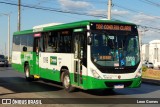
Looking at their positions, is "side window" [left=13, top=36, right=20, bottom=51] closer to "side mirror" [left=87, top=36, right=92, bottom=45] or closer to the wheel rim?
the wheel rim

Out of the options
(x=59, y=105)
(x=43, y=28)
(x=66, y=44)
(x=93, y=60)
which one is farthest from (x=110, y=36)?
(x=43, y=28)

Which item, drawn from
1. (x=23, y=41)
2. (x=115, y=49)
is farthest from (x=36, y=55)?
(x=115, y=49)

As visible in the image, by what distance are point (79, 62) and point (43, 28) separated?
17.6 feet

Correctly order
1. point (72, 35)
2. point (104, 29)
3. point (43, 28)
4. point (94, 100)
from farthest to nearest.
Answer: point (43, 28), point (72, 35), point (104, 29), point (94, 100)

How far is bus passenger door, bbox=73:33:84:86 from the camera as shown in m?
15.4

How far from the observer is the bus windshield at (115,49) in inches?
583

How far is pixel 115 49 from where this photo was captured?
1509cm

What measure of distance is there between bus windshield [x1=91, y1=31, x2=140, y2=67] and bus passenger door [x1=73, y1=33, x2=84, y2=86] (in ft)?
2.79

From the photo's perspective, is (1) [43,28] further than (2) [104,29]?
Yes

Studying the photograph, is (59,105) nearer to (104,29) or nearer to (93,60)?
(93,60)

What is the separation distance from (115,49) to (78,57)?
1.63 meters

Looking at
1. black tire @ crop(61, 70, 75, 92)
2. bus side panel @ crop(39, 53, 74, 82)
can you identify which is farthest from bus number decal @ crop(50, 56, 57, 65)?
black tire @ crop(61, 70, 75, 92)

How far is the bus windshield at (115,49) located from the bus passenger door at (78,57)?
851mm

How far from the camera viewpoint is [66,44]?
16.9 meters
